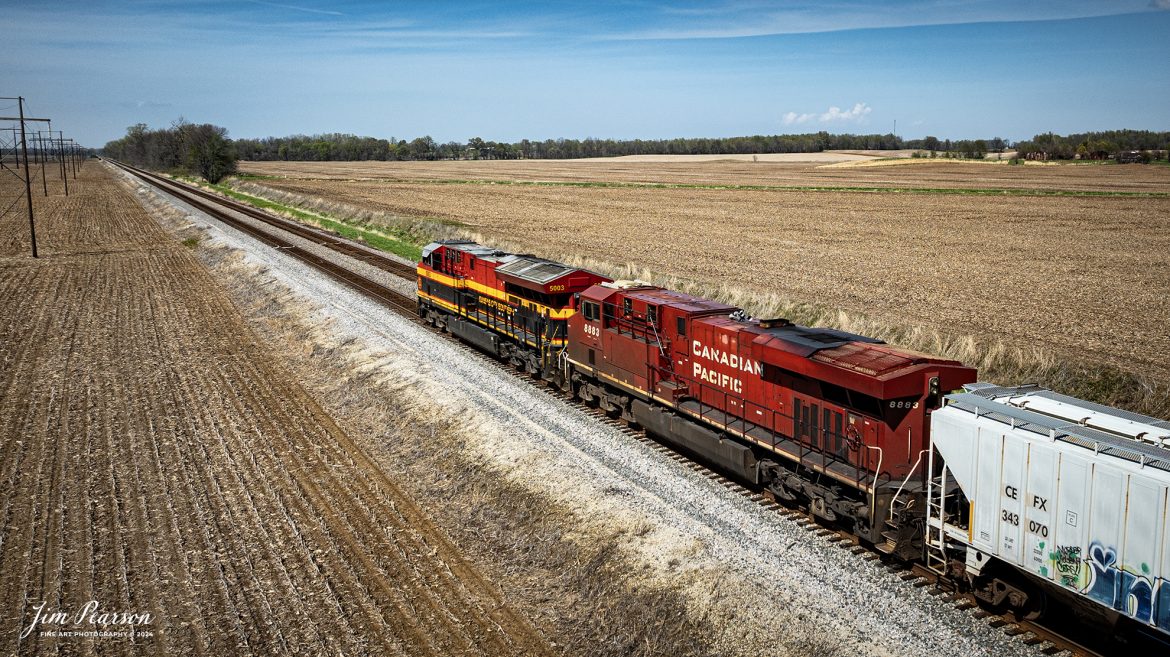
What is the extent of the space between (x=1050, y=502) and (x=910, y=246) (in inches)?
1516

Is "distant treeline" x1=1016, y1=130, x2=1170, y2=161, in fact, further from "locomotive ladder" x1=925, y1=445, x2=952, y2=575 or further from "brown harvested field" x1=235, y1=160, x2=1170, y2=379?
"locomotive ladder" x1=925, y1=445, x2=952, y2=575

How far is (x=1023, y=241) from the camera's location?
1832 inches

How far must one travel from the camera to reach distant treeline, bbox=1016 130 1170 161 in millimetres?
141125

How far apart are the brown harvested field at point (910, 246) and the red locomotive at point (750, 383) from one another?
11.4 m

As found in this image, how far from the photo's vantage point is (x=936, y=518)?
39.5 ft

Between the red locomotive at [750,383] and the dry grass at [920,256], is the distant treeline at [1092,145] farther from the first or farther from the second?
the red locomotive at [750,383]

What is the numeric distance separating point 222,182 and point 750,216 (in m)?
93.7

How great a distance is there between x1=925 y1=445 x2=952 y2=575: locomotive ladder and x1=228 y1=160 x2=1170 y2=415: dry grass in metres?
9.69

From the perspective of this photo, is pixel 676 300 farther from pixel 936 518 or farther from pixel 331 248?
pixel 331 248

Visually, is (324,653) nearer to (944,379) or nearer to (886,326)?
(944,379)

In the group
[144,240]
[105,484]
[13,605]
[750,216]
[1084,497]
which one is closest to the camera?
[1084,497]

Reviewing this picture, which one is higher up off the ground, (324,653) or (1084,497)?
(1084,497)

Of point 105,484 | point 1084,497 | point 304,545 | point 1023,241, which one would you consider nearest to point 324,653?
point 304,545

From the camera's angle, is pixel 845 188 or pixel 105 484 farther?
pixel 845 188
